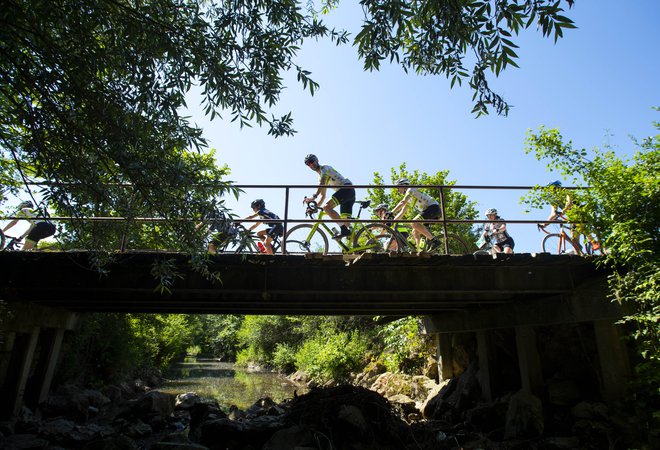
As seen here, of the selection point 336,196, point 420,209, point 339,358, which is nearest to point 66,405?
point 336,196

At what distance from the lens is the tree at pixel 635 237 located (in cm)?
703

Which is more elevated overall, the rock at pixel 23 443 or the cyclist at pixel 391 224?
the cyclist at pixel 391 224

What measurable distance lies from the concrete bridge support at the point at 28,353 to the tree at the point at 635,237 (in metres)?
12.5

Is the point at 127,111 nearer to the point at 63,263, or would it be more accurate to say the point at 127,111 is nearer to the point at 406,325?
the point at 63,263

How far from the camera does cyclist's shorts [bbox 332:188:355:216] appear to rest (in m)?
9.79

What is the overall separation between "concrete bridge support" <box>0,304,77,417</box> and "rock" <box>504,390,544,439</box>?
36.8 ft

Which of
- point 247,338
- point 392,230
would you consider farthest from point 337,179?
point 247,338

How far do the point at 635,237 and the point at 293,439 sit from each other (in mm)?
7048

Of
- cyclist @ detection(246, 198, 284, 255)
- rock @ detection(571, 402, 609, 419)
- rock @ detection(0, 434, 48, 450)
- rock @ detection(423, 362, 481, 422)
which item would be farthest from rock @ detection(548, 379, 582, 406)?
rock @ detection(0, 434, 48, 450)

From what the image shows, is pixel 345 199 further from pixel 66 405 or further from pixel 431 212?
pixel 66 405

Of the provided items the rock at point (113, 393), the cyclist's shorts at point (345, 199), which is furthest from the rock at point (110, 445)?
the rock at point (113, 393)

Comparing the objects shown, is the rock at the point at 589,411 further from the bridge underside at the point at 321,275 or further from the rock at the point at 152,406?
the rock at the point at 152,406

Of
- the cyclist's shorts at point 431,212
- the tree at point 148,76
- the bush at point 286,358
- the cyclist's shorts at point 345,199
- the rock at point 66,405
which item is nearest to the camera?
the tree at point 148,76

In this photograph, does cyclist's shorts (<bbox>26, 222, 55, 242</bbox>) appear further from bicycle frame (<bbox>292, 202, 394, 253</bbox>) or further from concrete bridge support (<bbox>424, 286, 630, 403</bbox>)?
concrete bridge support (<bbox>424, 286, 630, 403</bbox>)
